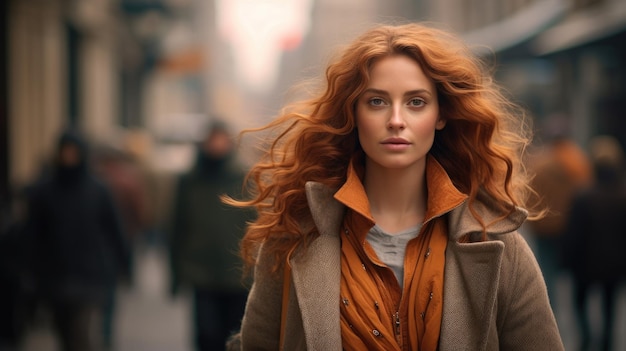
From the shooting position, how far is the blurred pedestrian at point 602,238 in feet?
25.4

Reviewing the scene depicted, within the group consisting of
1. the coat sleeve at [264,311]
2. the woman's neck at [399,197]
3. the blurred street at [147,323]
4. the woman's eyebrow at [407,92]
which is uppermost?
the woman's eyebrow at [407,92]

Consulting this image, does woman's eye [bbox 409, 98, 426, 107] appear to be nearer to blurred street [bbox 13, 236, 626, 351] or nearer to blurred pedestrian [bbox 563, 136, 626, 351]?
blurred street [bbox 13, 236, 626, 351]

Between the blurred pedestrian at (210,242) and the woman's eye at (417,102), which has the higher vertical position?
the woman's eye at (417,102)

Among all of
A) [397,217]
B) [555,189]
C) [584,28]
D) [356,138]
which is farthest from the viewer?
[584,28]

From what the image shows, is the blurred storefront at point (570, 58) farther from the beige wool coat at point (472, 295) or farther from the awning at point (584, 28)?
the beige wool coat at point (472, 295)

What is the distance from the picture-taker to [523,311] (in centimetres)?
269

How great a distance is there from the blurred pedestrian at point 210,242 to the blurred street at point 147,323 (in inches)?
22.8

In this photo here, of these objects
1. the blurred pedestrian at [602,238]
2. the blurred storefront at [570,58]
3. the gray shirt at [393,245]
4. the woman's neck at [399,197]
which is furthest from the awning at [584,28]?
the gray shirt at [393,245]

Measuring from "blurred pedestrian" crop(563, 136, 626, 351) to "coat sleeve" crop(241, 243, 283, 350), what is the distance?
5388 mm

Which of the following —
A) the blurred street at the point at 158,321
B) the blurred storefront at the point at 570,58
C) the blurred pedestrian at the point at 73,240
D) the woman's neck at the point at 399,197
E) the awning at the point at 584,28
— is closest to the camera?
the woman's neck at the point at 399,197

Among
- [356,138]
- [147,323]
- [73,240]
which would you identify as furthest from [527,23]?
[356,138]

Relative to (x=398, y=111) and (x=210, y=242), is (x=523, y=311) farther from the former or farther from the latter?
(x=210, y=242)

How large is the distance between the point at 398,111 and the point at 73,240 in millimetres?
4759

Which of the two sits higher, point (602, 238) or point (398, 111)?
point (398, 111)
